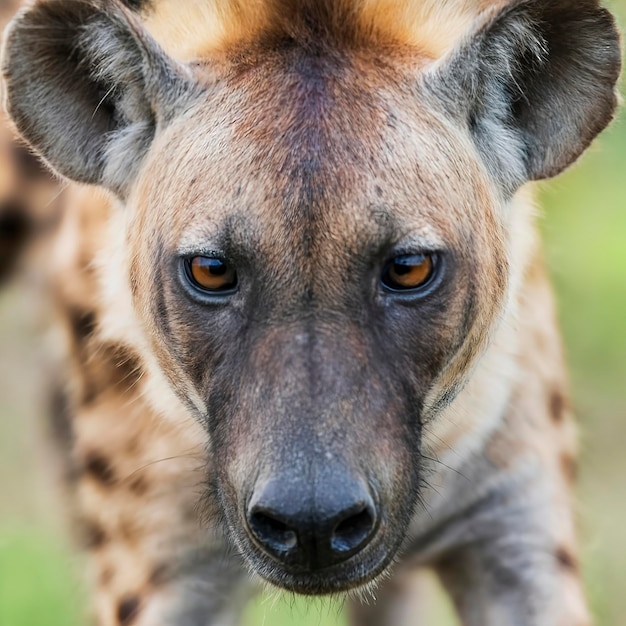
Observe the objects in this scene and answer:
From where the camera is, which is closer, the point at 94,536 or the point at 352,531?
the point at 352,531

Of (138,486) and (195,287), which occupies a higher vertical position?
(195,287)

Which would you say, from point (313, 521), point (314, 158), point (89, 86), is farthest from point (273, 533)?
point (89, 86)

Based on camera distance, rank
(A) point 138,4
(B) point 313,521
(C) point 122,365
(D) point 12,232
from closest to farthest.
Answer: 1. (B) point 313,521
2. (A) point 138,4
3. (C) point 122,365
4. (D) point 12,232

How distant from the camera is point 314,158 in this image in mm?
2650

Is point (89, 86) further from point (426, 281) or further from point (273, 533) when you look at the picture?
point (273, 533)

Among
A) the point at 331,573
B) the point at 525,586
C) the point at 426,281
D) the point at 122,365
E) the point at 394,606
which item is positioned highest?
the point at 426,281

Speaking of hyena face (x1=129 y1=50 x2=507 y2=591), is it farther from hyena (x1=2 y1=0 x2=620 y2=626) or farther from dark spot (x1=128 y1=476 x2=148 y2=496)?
dark spot (x1=128 y1=476 x2=148 y2=496)

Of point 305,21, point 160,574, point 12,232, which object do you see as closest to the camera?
point 305,21

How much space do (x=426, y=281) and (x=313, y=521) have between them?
0.55m

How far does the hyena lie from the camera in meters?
2.57

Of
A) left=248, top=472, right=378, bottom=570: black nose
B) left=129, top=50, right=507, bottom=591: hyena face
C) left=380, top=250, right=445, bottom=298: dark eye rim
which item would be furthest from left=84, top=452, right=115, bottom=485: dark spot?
left=380, top=250, right=445, bottom=298: dark eye rim

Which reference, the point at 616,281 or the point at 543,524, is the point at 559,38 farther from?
the point at 616,281

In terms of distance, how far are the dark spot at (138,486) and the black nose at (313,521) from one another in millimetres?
931

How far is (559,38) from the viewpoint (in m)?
2.89
